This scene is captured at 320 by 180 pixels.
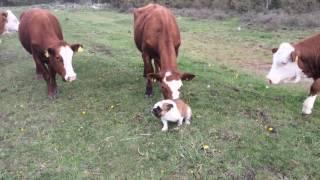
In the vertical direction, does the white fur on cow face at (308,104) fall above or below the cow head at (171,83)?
below

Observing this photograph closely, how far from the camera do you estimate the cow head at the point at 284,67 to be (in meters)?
7.03

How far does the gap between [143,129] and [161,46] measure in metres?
1.47

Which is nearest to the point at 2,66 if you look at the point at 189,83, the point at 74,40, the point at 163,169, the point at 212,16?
the point at 74,40

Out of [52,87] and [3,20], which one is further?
[3,20]

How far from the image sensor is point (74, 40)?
1583 centimetres

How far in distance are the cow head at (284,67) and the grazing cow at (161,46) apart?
127 centimetres

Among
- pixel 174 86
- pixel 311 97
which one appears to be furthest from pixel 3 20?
pixel 311 97

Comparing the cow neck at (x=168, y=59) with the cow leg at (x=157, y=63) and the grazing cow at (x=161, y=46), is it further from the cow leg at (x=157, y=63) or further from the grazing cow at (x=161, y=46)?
the cow leg at (x=157, y=63)

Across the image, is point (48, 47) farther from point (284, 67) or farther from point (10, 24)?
point (10, 24)

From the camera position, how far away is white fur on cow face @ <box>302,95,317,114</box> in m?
7.14

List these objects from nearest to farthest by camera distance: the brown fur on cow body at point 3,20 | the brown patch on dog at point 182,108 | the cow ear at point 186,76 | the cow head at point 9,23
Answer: the brown patch on dog at point 182,108 → the cow ear at point 186,76 → the brown fur on cow body at point 3,20 → the cow head at point 9,23

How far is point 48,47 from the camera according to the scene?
26.4 feet

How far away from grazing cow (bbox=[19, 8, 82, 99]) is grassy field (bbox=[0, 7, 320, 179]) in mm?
553

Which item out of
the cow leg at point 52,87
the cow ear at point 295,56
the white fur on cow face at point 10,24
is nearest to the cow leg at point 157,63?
the cow leg at point 52,87
